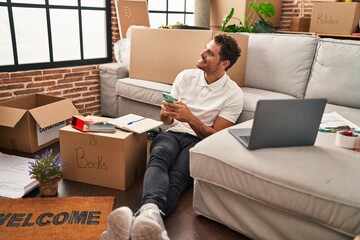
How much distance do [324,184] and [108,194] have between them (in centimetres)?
115

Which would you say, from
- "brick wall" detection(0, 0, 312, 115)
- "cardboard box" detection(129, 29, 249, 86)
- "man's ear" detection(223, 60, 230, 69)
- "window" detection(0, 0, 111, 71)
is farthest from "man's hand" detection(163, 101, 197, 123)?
"window" detection(0, 0, 111, 71)

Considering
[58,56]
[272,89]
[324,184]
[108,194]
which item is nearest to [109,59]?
[58,56]

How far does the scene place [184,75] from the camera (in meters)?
2.07

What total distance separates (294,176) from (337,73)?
4.18ft

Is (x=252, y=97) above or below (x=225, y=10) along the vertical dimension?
below

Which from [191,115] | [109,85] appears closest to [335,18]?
[109,85]

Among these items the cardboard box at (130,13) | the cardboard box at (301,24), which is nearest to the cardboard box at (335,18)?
the cardboard box at (301,24)

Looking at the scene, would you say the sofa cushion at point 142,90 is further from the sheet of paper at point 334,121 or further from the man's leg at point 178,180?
the sheet of paper at point 334,121

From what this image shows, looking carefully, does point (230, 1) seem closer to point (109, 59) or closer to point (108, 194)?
point (109, 59)

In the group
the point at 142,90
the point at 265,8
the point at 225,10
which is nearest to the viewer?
the point at 142,90

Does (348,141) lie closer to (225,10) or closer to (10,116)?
(10,116)

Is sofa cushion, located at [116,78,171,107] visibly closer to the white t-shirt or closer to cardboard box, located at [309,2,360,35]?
the white t-shirt

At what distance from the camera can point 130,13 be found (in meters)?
3.55

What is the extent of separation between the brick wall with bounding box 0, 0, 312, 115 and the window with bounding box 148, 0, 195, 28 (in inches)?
28.5
